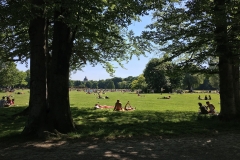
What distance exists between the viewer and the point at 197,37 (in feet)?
41.2

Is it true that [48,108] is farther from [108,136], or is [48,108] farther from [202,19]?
[202,19]

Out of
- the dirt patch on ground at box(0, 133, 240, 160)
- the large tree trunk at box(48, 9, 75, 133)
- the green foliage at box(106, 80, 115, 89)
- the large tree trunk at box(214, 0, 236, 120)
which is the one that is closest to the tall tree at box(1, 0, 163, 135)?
the large tree trunk at box(48, 9, 75, 133)

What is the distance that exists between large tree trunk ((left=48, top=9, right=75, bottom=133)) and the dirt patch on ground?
1684mm

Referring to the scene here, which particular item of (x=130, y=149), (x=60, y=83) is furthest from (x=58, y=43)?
(x=130, y=149)

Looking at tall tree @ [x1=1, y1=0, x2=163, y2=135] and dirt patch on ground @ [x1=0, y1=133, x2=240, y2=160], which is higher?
tall tree @ [x1=1, y1=0, x2=163, y2=135]

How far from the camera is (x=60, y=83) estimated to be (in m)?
10.1

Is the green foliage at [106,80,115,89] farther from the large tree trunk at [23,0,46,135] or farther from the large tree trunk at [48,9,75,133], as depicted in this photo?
the large tree trunk at [23,0,46,135]

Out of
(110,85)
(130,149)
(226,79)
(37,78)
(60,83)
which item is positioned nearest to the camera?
(130,149)

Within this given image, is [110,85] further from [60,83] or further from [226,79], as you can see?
[60,83]

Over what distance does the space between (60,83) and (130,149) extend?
4.21m

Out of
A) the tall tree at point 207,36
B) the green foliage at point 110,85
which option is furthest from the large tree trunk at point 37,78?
→ the green foliage at point 110,85

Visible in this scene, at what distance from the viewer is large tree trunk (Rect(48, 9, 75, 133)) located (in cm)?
995

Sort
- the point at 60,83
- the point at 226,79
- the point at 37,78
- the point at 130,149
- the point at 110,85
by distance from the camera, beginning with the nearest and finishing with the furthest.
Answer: the point at 130,149 < the point at 37,78 < the point at 60,83 < the point at 226,79 < the point at 110,85

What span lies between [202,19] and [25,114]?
11693 mm
